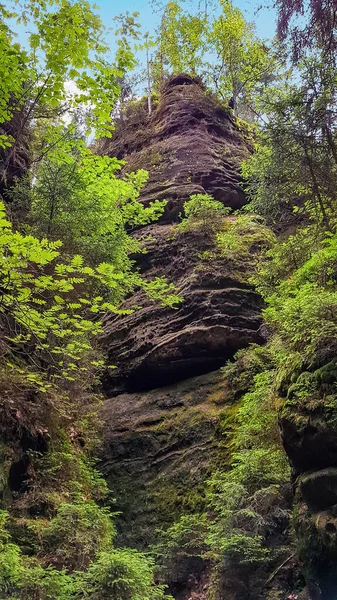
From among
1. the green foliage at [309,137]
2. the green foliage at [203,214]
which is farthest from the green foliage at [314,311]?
the green foliage at [203,214]

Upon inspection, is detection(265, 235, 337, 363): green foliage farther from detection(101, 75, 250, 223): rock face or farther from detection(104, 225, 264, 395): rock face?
detection(101, 75, 250, 223): rock face

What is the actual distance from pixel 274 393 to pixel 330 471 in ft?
5.98

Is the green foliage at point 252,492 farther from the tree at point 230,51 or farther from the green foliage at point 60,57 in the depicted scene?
the tree at point 230,51

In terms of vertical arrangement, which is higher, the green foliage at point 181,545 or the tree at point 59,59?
the tree at point 59,59

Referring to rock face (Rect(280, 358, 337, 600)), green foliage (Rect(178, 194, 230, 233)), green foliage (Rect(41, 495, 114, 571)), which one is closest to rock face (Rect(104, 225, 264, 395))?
green foliage (Rect(178, 194, 230, 233))

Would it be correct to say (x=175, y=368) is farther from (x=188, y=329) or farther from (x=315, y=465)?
A: (x=315, y=465)

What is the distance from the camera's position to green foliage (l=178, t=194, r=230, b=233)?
42.9ft

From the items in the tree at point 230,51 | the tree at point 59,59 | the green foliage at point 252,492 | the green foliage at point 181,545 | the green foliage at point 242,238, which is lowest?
the green foliage at point 181,545

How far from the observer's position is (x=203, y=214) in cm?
1320

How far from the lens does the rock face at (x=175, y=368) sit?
9056 millimetres

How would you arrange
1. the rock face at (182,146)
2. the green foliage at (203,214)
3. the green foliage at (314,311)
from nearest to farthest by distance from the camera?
the green foliage at (314,311) → the green foliage at (203,214) → the rock face at (182,146)

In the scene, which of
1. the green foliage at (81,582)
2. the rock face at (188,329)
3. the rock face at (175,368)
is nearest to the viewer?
the green foliage at (81,582)

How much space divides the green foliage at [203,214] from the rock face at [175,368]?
0.21 m

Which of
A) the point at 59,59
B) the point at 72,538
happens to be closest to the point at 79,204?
the point at 59,59
